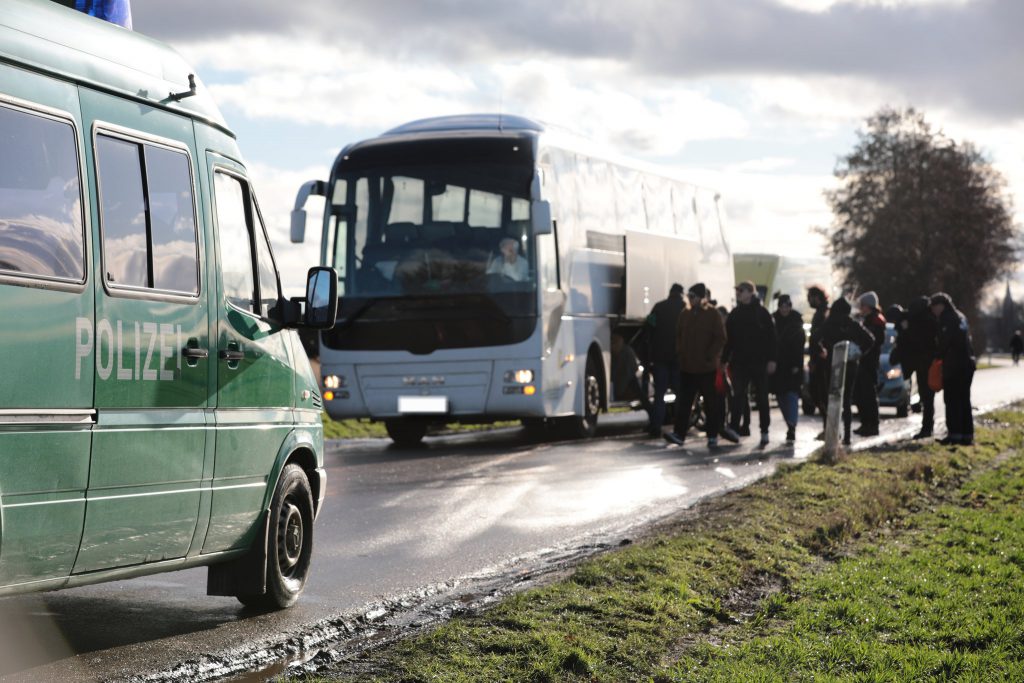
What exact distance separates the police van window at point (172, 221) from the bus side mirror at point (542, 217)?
12242 millimetres

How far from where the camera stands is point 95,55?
21.7ft

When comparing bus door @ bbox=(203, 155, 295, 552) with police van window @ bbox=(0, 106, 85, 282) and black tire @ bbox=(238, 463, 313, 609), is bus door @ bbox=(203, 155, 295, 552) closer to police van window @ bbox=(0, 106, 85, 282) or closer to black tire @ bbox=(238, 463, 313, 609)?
black tire @ bbox=(238, 463, 313, 609)

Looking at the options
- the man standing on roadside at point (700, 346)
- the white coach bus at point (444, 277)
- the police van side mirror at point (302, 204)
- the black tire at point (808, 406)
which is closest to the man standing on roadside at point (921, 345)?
the man standing on roadside at point (700, 346)

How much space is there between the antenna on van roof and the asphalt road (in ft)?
8.08

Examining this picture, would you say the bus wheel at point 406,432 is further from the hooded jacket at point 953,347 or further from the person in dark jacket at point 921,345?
the hooded jacket at point 953,347

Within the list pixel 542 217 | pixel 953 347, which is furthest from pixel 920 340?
pixel 542 217

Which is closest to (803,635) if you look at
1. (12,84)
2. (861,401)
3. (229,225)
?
(229,225)

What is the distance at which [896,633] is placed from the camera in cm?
755

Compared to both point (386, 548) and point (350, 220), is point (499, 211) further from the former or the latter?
point (386, 548)

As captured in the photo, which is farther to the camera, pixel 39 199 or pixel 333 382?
pixel 333 382

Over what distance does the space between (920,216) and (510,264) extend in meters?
66.4

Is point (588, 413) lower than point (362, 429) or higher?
higher

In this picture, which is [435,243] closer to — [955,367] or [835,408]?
[835,408]

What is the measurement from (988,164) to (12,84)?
83013 millimetres
